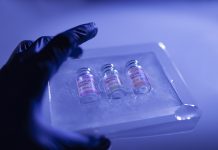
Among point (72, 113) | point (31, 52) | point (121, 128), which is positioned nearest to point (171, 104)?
point (121, 128)

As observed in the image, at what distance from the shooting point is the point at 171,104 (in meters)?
0.98

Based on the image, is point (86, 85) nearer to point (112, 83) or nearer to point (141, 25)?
point (112, 83)

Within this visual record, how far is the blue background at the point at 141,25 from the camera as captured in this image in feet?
3.78

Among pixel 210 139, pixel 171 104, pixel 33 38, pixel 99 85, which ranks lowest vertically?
pixel 210 139

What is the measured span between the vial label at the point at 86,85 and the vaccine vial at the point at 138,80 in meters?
0.13

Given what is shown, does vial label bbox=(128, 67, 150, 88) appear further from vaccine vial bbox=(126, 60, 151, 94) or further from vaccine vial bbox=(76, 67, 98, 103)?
vaccine vial bbox=(76, 67, 98, 103)

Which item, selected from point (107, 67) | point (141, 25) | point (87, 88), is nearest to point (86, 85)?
point (87, 88)

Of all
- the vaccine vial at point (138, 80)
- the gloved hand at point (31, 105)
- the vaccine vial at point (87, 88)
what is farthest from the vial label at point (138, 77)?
the gloved hand at point (31, 105)

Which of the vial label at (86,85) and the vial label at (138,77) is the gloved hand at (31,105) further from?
the vial label at (138,77)

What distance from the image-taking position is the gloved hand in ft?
2.37

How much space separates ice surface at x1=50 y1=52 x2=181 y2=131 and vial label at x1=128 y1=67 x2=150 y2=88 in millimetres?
33

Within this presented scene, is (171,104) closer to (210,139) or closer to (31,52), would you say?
(210,139)

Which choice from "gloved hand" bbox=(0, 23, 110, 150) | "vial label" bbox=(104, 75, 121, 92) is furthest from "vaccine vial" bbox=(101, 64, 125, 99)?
"gloved hand" bbox=(0, 23, 110, 150)

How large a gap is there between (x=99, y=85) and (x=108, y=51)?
192mm
